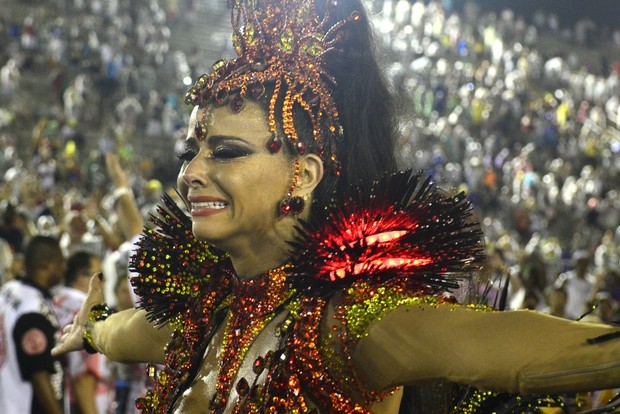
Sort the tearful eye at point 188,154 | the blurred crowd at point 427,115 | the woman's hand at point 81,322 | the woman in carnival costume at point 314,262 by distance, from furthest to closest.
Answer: the blurred crowd at point 427,115
the woman's hand at point 81,322
the tearful eye at point 188,154
the woman in carnival costume at point 314,262

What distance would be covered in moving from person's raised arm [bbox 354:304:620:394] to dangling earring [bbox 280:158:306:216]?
375 millimetres

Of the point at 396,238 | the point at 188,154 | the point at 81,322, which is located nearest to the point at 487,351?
the point at 396,238

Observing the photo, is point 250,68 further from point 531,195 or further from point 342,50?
point 531,195

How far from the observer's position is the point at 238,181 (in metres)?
2.15

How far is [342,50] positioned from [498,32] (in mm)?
→ 30943

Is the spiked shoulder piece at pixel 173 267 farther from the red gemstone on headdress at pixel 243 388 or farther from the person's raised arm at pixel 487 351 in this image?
the person's raised arm at pixel 487 351

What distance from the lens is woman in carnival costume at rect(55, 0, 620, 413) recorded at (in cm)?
179

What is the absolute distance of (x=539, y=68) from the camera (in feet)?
94.5

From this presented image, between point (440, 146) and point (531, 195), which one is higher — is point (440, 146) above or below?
above

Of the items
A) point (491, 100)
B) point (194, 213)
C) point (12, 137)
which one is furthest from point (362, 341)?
point (491, 100)

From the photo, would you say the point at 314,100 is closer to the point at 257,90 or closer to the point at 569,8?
the point at 257,90

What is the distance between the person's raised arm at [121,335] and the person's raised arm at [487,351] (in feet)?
2.87

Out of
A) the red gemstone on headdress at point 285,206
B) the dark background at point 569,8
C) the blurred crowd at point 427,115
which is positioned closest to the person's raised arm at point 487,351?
the red gemstone on headdress at point 285,206

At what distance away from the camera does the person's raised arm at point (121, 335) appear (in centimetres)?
266
